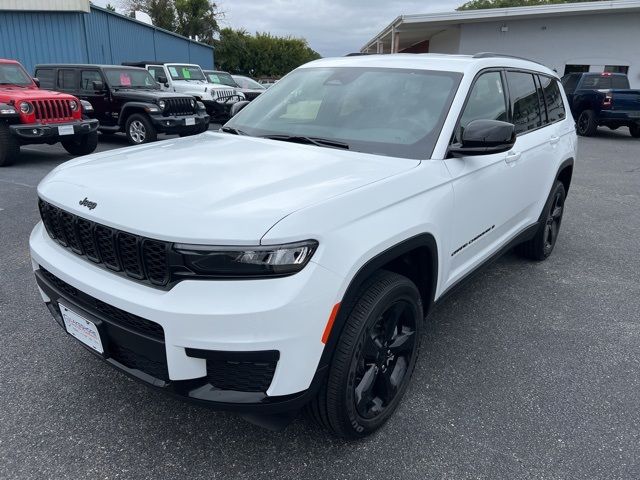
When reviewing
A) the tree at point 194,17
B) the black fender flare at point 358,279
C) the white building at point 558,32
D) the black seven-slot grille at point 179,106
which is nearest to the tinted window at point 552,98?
the black fender flare at point 358,279

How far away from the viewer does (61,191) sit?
2.31 meters

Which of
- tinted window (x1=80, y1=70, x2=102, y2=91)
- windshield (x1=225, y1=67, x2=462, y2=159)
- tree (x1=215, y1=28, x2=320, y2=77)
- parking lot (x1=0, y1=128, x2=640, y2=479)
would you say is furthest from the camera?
tree (x1=215, y1=28, x2=320, y2=77)

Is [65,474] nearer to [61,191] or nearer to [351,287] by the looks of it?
[61,191]

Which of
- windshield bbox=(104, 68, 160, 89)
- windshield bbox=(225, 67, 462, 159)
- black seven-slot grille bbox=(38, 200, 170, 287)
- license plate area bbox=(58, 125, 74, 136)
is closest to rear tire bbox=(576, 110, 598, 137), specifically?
windshield bbox=(104, 68, 160, 89)

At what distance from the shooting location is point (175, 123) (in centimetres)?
1073

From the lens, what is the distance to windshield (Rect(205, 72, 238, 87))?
55.6 feet

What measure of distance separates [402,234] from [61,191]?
157 cm

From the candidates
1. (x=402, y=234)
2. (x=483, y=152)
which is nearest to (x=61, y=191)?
(x=402, y=234)

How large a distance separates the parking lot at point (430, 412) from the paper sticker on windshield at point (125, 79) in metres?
8.31

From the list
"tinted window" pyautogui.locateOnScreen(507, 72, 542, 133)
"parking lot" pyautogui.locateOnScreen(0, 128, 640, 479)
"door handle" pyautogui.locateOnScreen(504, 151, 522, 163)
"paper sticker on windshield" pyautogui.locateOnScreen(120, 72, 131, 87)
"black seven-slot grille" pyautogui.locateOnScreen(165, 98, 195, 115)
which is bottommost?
"parking lot" pyautogui.locateOnScreen(0, 128, 640, 479)

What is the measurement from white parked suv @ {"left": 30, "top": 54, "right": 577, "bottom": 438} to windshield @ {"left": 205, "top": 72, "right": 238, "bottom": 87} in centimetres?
1468

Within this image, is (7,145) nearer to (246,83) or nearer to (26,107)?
(26,107)

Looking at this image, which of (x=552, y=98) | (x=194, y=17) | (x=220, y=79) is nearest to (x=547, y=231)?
(x=552, y=98)

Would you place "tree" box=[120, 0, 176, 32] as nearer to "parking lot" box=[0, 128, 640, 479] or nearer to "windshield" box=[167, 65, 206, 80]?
"windshield" box=[167, 65, 206, 80]
